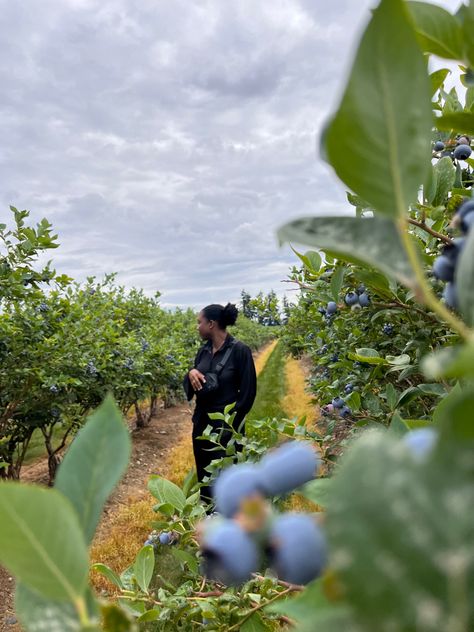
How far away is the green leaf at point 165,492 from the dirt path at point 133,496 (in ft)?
1.21

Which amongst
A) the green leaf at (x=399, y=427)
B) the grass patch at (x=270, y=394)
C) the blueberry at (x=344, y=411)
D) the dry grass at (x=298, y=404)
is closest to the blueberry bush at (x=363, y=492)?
the green leaf at (x=399, y=427)

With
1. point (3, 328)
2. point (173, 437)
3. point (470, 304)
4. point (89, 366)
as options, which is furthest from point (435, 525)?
point (173, 437)

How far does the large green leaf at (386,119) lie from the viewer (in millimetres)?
294

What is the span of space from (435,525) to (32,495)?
20 centimetres

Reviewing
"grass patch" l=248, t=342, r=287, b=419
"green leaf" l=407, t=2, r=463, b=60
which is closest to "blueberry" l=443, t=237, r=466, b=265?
"green leaf" l=407, t=2, r=463, b=60

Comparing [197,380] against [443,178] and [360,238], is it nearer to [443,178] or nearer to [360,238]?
[443,178]

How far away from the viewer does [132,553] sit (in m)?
4.31

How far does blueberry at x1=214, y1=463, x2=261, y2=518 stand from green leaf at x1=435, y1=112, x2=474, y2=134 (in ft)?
1.67

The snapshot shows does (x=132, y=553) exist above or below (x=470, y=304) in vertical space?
below

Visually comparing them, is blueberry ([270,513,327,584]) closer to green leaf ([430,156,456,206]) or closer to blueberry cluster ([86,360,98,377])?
green leaf ([430,156,456,206])

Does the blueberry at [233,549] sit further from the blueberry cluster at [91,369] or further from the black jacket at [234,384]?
the blueberry cluster at [91,369]

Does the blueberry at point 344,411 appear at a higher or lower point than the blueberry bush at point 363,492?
lower

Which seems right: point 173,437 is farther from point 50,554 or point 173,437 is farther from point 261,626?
point 50,554

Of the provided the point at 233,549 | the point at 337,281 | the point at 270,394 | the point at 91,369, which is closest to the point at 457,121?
the point at 233,549
